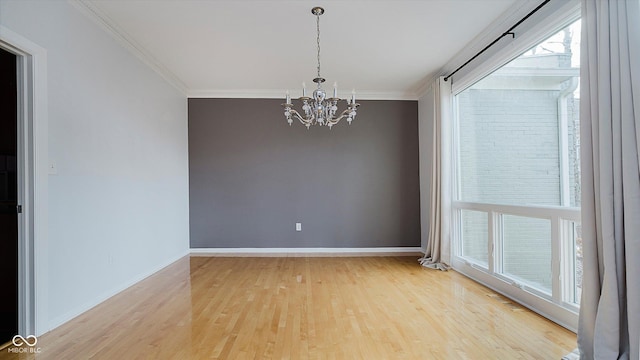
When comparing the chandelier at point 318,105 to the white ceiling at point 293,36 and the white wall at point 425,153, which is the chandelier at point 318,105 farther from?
the white wall at point 425,153

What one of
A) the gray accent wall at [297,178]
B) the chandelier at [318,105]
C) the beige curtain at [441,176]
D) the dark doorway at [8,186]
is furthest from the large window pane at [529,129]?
the dark doorway at [8,186]

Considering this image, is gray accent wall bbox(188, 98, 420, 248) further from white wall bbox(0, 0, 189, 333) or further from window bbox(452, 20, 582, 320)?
window bbox(452, 20, 582, 320)

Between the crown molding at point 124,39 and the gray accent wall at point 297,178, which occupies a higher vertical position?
the crown molding at point 124,39

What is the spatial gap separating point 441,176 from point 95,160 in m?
4.04

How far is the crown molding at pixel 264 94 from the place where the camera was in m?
5.75

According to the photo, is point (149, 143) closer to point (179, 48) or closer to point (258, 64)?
point (179, 48)

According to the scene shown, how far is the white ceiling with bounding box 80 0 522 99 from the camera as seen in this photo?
3113 millimetres

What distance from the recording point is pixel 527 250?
3.22 metres

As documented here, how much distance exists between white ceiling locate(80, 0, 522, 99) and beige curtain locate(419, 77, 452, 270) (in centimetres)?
46

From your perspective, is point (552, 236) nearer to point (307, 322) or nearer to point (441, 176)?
point (441, 176)

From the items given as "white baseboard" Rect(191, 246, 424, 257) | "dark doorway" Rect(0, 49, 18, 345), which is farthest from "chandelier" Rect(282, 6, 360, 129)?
"white baseboard" Rect(191, 246, 424, 257)

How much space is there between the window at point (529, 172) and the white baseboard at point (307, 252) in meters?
1.50

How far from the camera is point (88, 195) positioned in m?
3.08

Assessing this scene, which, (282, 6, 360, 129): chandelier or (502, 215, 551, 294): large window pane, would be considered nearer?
(502, 215, 551, 294): large window pane
